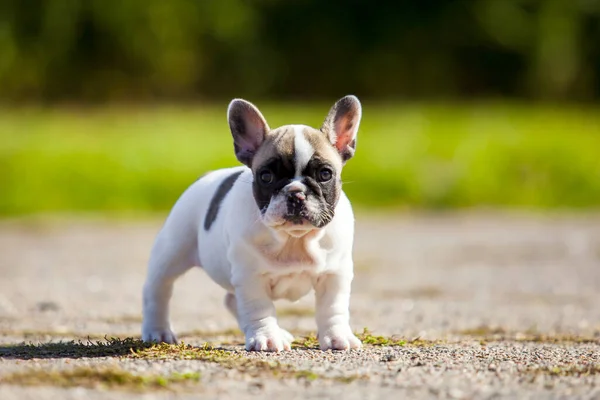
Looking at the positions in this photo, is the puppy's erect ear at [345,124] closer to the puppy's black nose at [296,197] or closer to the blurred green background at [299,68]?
the puppy's black nose at [296,197]

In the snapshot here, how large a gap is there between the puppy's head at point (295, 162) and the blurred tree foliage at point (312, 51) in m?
22.5

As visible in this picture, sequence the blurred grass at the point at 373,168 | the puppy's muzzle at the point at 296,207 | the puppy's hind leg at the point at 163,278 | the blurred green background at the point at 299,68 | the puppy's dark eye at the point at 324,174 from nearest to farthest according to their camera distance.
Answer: the puppy's muzzle at the point at 296,207
the puppy's dark eye at the point at 324,174
the puppy's hind leg at the point at 163,278
the blurred grass at the point at 373,168
the blurred green background at the point at 299,68

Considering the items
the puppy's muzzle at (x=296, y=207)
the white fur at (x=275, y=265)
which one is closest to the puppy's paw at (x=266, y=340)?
the white fur at (x=275, y=265)

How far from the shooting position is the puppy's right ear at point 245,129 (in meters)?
6.37

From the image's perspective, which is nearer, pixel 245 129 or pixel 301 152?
pixel 301 152

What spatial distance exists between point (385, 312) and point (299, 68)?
2345 cm

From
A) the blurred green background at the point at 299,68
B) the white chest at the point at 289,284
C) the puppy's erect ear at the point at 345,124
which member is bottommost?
the white chest at the point at 289,284

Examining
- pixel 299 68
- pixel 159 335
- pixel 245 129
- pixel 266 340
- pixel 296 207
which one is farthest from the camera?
pixel 299 68

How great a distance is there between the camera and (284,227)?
589cm

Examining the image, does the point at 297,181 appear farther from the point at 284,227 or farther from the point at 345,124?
the point at 345,124

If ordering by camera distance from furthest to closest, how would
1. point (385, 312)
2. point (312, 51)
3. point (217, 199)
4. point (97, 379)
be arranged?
point (312, 51)
point (385, 312)
point (217, 199)
point (97, 379)

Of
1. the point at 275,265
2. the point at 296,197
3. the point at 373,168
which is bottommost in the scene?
the point at 275,265

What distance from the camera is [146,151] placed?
19734mm

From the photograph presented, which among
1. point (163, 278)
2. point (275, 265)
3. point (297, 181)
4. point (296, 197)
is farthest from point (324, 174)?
point (163, 278)
